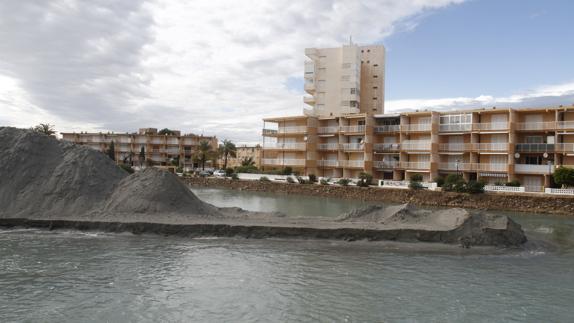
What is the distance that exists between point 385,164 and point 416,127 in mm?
6771

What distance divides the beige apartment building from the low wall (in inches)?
178

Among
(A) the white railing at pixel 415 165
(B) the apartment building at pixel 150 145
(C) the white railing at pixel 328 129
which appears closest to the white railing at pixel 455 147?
(A) the white railing at pixel 415 165

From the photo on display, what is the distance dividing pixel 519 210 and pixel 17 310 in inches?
1705

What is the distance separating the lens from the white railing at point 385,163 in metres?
61.1

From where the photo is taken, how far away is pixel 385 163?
62.3m

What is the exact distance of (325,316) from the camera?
12625 millimetres

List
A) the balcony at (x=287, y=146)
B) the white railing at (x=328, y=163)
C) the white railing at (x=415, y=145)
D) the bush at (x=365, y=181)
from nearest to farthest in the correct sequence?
the bush at (x=365, y=181), the white railing at (x=415, y=145), the white railing at (x=328, y=163), the balcony at (x=287, y=146)

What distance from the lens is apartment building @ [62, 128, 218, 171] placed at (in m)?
→ 115

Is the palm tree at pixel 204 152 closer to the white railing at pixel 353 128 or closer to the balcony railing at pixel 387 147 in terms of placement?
the white railing at pixel 353 128

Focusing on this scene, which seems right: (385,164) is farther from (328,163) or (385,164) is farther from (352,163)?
(328,163)

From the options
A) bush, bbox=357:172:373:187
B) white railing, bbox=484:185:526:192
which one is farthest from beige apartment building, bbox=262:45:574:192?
bush, bbox=357:172:373:187

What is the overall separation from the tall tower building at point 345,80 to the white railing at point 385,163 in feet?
62.7

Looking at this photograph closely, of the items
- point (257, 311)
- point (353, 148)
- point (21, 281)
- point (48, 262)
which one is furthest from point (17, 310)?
point (353, 148)

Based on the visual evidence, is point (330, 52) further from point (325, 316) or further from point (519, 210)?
point (325, 316)
